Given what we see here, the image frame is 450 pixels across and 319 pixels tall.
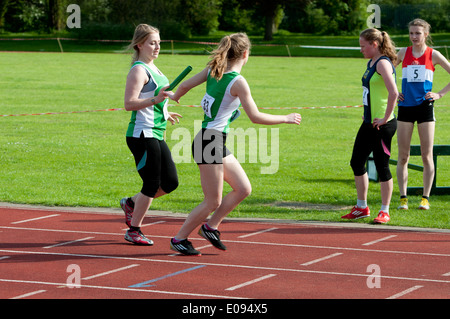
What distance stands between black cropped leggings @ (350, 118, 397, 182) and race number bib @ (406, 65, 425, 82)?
37.9 inches

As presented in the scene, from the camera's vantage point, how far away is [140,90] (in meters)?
7.79

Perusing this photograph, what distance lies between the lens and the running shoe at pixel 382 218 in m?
9.24

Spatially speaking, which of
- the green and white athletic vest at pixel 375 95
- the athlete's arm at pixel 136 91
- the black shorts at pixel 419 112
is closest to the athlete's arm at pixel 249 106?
the athlete's arm at pixel 136 91

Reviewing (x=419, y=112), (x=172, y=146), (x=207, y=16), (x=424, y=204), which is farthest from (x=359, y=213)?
(x=207, y=16)

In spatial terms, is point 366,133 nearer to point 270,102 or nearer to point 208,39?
point 270,102

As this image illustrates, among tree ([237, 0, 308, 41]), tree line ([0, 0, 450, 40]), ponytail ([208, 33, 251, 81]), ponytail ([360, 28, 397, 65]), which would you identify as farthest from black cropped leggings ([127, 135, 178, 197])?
tree ([237, 0, 308, 41])

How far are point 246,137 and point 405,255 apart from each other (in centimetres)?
1117

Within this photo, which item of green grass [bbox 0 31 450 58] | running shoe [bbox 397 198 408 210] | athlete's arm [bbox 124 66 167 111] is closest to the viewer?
athlete's arm [bbox 124 66 167 111]

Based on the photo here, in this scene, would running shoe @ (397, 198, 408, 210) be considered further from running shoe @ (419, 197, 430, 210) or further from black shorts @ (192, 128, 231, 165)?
black shorts @ (192, 128, 231, 165)

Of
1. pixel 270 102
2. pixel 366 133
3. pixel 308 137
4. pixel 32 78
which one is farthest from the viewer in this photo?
pixel 32 78

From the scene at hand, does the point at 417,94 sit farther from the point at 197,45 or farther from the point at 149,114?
the point at 197,45

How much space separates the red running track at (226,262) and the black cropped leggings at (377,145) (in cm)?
68

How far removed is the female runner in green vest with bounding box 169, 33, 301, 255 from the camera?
728 centimetres

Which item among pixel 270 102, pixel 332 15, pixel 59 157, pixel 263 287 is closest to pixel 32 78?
pixel 270 102
